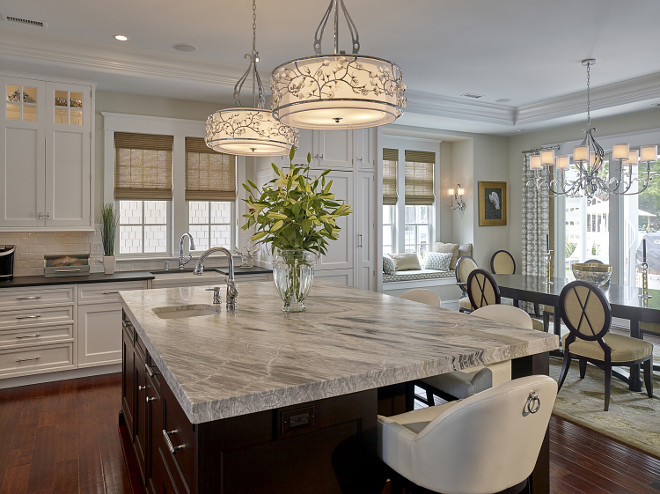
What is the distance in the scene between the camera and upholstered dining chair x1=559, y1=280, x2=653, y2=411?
3496 mm

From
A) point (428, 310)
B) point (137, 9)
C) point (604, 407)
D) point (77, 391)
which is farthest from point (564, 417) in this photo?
point (137, 9)

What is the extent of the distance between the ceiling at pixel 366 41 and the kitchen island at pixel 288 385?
2558 mm

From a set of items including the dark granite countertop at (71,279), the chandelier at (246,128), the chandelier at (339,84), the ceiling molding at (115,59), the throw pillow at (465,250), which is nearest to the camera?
the chandelier at (339,84)

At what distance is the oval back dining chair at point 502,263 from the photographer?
672 cm

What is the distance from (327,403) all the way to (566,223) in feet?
A: 22.4

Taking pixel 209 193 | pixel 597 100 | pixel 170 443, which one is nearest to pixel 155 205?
pixel 209 193

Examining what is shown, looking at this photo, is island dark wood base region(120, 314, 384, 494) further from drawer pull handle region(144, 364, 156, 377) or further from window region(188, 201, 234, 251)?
window region(188, 201, 234, 251)

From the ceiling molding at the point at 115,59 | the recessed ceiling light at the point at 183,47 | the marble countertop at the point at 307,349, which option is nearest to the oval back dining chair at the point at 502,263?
the ceiling molding at the point at 115,59

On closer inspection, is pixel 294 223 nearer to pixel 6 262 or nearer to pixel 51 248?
pixel 6 262

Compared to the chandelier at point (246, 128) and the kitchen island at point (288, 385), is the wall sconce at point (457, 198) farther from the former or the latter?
the kitchen island at point (288, 385)

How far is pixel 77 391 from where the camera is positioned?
3.99 meters

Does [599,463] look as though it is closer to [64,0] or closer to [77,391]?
[77,391]

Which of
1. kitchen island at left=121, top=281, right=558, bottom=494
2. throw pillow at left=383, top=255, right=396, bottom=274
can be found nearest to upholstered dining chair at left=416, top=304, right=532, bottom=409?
kitchen island at left=121, top=281, right=558, bottom=494

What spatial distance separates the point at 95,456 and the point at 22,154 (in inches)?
113
